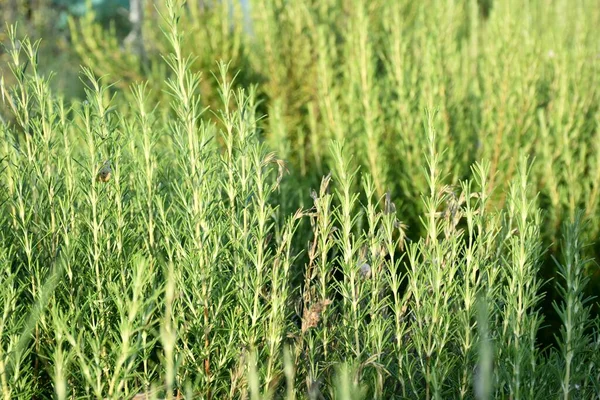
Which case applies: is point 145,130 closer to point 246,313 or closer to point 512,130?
point 246,313

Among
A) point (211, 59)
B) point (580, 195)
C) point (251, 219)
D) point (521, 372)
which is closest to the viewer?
point (521, 372)

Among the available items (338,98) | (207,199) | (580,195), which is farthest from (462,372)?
(338,98)

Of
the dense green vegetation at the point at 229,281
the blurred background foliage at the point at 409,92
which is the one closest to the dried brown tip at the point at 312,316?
the dense green vegetation at the point at 229,281

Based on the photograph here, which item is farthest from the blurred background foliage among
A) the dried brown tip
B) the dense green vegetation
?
the dried brown tip

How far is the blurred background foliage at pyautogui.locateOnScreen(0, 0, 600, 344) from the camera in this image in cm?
250

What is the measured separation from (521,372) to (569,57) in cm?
224

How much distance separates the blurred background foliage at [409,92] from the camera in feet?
8.21

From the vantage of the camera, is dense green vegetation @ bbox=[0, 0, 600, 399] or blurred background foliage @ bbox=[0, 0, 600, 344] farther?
blurred background foliage @ bbox=[0, 0, 600, 344]

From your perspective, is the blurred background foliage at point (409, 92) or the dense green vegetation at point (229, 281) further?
the blurred background foliage at point (409, 92)

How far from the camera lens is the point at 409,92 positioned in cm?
264

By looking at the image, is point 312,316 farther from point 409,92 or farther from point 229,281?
point 409,92

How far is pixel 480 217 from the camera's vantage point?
1.23 meters

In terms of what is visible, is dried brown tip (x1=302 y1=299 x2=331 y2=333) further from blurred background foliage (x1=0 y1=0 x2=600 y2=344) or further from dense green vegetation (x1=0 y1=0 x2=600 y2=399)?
blurred background foliage (x1=0 y1=0 x2=600 y2=344)

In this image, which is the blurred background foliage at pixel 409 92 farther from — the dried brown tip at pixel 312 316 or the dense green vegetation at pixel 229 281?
the dried brown tip at pixel 312 316
